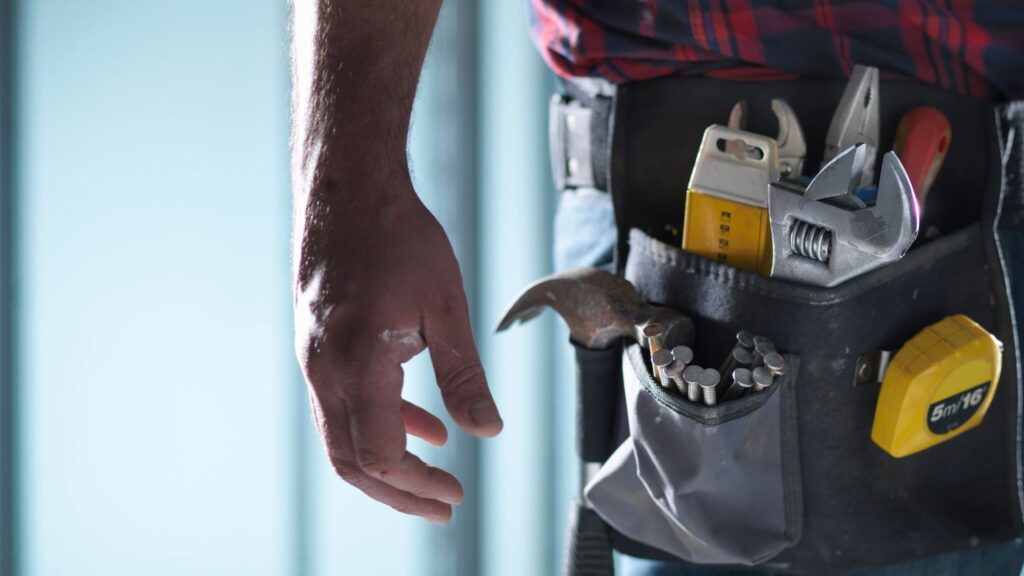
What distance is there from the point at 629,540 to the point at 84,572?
1.31m

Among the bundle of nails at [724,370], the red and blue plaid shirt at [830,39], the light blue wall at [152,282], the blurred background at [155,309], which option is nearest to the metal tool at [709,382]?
the bundle of nails at [724,370]

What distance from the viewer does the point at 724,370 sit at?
30.8 inches

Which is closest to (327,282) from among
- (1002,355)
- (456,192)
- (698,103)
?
(698,103)

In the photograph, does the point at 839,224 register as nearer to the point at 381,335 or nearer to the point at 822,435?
the point at 822,435

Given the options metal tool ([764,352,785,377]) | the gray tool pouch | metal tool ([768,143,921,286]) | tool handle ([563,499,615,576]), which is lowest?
tool handle ([563,499,615,576])

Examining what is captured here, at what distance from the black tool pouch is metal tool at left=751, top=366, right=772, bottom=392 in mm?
13

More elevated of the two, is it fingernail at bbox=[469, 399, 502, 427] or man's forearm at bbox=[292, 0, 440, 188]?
man's forearm at bbox=[292, 0, 440, 188]

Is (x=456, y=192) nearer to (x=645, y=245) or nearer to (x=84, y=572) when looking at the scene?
(x=84, y=572)

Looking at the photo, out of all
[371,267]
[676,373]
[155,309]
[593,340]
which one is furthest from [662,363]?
[155,309]

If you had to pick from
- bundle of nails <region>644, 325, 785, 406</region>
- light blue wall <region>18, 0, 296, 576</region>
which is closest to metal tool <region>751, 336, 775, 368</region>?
bundle of nails <region>644, 325, 785, 406</region>

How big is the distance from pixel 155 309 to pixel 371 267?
1.33 meters

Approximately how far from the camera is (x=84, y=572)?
186 cm

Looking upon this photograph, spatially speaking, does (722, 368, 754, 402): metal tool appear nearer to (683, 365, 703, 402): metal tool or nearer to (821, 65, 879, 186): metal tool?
(683, 365, 703, 402): metal tool

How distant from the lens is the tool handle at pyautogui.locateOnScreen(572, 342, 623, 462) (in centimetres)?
88
